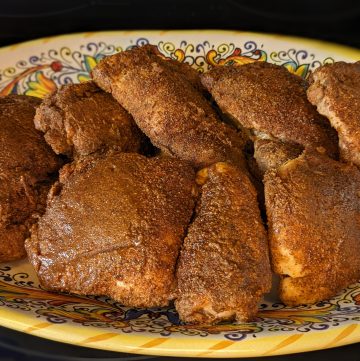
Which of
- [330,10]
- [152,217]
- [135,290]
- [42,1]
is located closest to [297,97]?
[152,217]

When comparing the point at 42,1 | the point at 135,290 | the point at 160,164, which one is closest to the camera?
the point at 135,290

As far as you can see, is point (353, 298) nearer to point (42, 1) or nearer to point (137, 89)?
point (137, 89)

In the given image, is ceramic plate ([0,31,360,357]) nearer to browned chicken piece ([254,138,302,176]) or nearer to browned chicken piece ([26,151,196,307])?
browned chicken piece ([26,151,196,307])

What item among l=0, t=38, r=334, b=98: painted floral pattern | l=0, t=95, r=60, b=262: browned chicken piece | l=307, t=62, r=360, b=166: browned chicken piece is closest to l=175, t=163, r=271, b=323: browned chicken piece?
l=307, t=62, r=360, b=166: browned chicken piece

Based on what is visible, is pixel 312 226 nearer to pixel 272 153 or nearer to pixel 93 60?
pixel 272 153

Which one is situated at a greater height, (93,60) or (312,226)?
(93,60)

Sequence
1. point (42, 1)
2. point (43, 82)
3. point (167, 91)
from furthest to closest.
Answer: point (42, 1) < point (43, 82) < point (167, 91)

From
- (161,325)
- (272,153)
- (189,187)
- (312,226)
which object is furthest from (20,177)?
(312,226)
